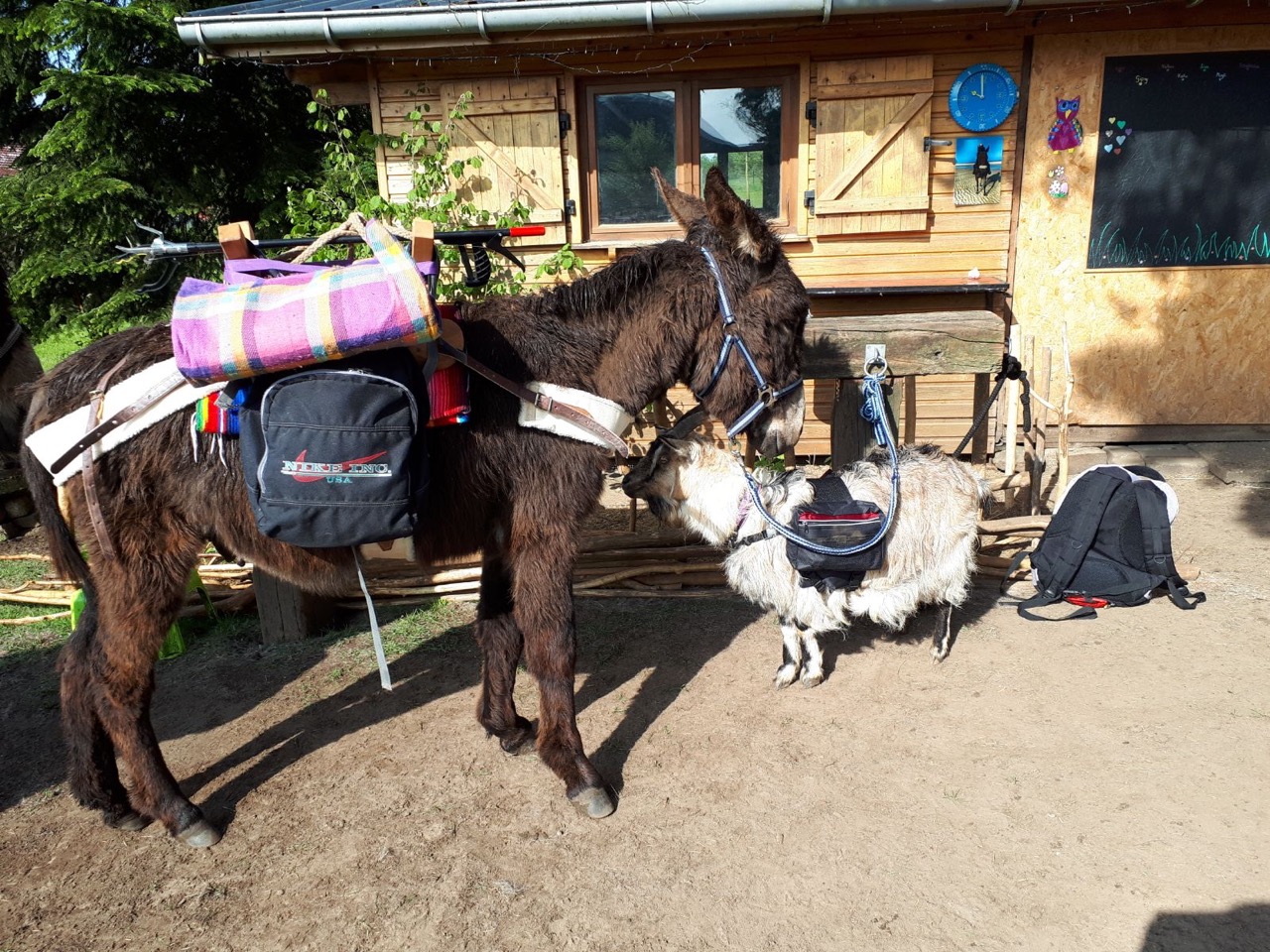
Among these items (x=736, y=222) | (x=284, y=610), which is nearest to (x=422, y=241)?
(x=736, y=222)

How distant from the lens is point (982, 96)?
6594 mm

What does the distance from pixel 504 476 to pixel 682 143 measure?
4987 mm

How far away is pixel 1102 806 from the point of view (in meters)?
2.90

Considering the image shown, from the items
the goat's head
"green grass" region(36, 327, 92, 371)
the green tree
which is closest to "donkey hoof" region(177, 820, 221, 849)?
the goat's head

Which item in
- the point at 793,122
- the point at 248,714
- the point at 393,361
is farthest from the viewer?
the point at 793,122

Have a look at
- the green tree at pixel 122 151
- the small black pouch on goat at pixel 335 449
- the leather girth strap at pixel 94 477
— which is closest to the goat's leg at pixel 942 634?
the small black pouch on goat at pixel 335 449

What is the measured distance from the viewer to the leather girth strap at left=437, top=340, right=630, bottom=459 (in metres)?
2.67

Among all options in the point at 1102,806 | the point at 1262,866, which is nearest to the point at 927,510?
the point at 1102,806

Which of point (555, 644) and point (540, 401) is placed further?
point (555, 644)

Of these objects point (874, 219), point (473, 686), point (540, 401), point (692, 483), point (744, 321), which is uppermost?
point (874, 219)

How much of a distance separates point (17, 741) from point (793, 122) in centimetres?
676

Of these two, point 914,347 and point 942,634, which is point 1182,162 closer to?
point 914,347

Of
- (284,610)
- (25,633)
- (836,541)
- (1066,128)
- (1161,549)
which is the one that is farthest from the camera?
(1066,128)

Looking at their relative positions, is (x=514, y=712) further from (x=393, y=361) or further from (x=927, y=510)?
(x=927, y=510)
